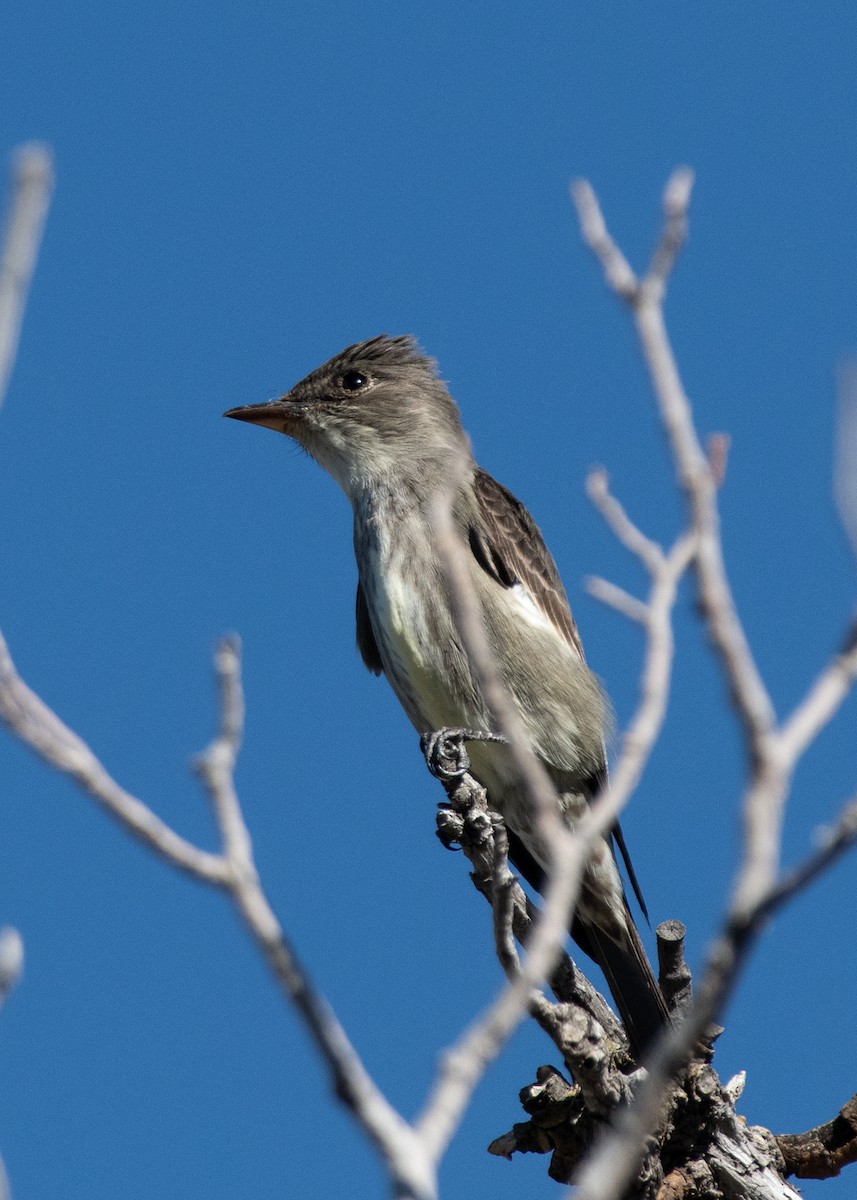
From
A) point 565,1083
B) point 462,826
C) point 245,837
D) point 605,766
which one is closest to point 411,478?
point 605,766

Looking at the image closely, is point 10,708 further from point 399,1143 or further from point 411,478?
point 411,478

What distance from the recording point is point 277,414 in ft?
33.0

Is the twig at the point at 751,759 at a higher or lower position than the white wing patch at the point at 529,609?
lower

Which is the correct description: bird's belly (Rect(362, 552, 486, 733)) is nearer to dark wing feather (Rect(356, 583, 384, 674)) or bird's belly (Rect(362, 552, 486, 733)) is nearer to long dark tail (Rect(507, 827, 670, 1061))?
dark wing feather (Rect(356, 583, 384, 674))

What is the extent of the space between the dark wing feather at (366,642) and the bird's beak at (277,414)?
1443mm

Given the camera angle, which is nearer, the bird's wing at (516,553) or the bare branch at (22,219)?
the bare branch at (22,219)

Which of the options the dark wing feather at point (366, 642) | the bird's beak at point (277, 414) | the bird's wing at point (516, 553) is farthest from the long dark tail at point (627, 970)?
the bird's beak at point (277, 414)

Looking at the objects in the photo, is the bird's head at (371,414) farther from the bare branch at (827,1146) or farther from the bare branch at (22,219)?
the bare branch at (22,219)

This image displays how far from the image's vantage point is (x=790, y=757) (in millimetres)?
2604

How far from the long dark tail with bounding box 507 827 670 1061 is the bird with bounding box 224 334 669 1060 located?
0.03ft

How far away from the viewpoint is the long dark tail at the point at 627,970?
735 centimetres

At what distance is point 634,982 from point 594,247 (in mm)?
5392

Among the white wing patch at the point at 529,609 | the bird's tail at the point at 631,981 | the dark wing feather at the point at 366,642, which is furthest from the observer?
the dark wing feather at the point at 366,642

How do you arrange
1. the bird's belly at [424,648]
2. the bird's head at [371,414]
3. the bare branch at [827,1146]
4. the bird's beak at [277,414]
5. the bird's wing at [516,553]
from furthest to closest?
1. the bird's beak at [277,414]
2. the bird's head at [371,414]
3. the bird's wing at [516,553]
4. the bird's belly at [424,648]
5. the bare branch at [827,1146]
